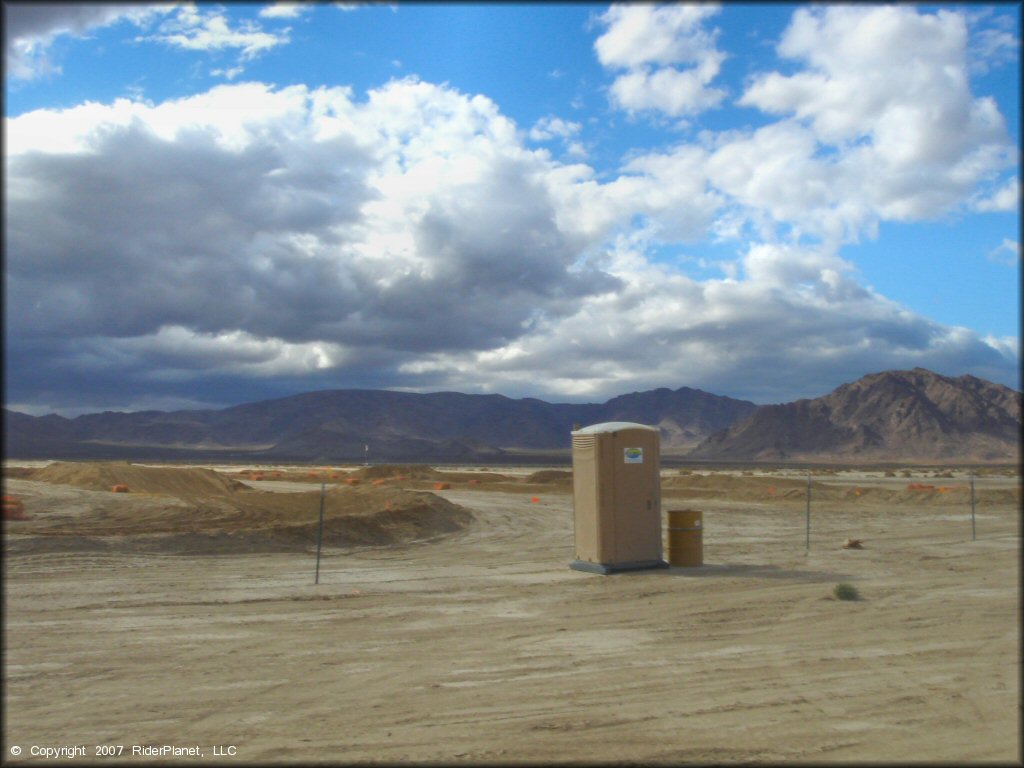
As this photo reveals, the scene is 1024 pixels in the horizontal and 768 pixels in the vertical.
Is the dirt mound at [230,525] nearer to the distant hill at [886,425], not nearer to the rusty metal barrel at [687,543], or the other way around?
the rusty metal barrel at [687,543]

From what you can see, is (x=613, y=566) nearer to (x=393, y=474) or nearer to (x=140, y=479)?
(x=140, y=479)

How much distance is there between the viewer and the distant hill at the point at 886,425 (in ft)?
467

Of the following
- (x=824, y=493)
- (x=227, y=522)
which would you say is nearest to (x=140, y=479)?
(x=227, y=522)

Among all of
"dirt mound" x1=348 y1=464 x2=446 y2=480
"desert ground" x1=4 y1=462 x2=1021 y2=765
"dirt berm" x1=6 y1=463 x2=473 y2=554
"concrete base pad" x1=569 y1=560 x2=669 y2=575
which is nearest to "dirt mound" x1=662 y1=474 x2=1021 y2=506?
"dirt mound" x1=348 y1=464 x2=446 y2=480

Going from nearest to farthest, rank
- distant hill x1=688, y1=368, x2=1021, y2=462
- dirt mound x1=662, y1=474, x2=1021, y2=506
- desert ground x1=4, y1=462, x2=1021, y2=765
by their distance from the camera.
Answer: desert ground x1=4, y1=462, x2=1021, y2=765 < dirt mound x1=662, y1=474, x2=1021, y2=506 < distant hill x1=688, y1=368, x2=1021, y2=462

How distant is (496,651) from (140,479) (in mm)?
33803

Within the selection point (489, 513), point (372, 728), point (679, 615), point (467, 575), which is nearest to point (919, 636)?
point (679, 615)

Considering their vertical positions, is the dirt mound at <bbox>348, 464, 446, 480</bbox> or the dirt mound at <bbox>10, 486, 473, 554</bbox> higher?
the dirt mound at <bbox>10, 486, 473, 554</bbox>

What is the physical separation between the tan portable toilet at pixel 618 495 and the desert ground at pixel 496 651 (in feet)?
1.67

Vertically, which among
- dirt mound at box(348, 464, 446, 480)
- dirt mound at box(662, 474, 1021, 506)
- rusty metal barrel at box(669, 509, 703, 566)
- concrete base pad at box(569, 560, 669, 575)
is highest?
rusty metal barrel at box(669, 509, 703, 566)

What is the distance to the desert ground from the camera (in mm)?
7367

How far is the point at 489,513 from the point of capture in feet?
106

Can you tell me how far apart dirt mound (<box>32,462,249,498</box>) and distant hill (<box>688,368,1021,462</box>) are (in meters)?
126

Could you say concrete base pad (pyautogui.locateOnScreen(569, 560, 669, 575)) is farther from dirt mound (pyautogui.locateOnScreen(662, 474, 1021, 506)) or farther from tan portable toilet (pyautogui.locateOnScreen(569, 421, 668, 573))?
dirt mound (pyautogui.locateOnScreen(662, 474, 1021, 506))
